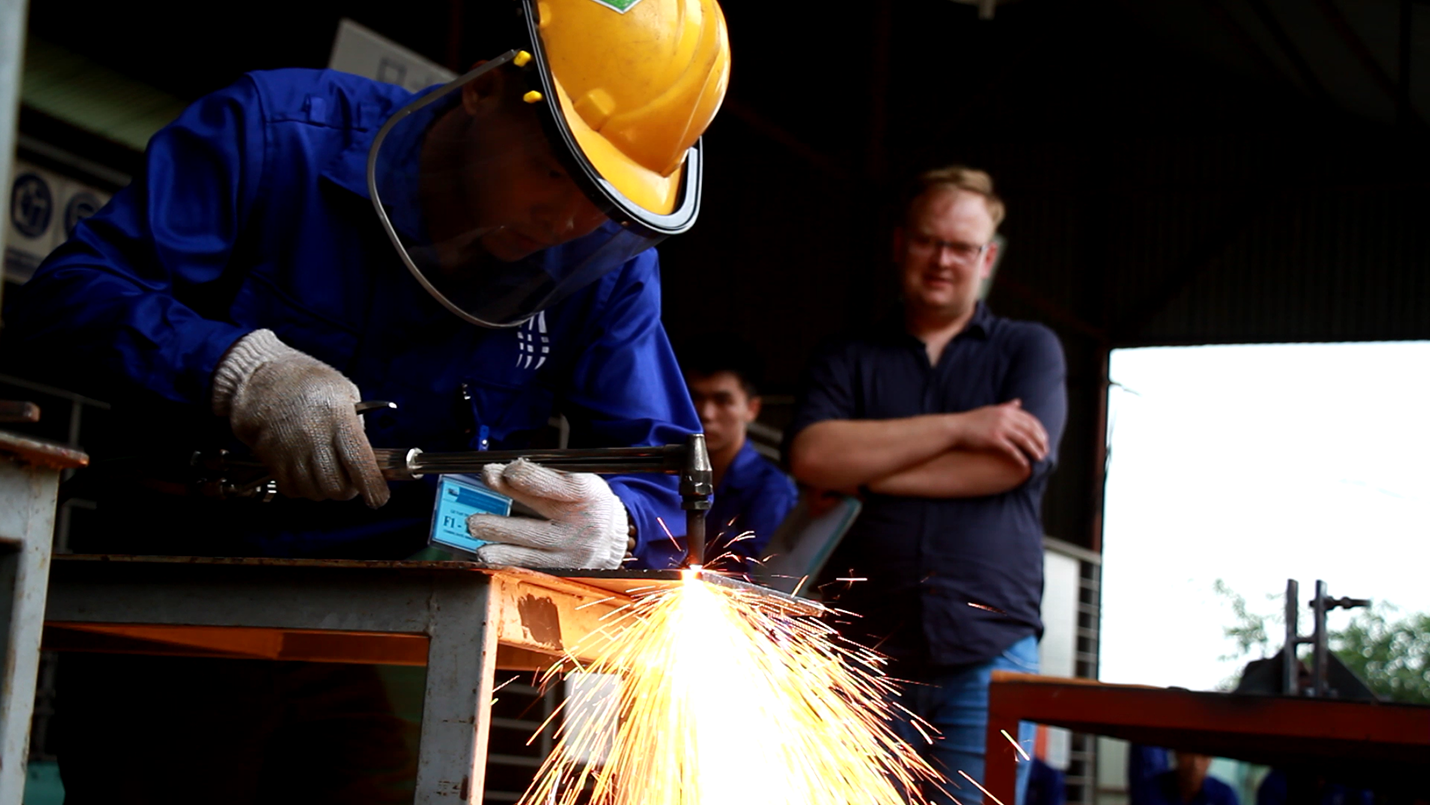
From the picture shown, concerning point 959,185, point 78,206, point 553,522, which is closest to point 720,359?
point 959,185

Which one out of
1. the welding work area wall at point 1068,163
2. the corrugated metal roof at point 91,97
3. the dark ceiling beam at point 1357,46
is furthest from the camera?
the welding work area wall at point 1068,163

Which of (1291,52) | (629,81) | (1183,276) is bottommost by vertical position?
(629,81)

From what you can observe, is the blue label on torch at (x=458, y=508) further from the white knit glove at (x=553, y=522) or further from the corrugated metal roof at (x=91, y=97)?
the corrugated metal roof at (x=91, y=97)

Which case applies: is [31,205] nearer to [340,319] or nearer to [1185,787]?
[340,319]

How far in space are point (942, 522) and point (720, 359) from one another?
1.46 m

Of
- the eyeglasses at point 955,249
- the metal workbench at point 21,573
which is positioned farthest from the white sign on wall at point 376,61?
the metal workbench at point 21,573

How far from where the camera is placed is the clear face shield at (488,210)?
1805 millimetres

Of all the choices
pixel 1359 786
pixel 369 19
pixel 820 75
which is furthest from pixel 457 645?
pixel 820 75

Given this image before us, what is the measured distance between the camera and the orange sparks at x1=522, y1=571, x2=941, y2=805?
5.49 feet

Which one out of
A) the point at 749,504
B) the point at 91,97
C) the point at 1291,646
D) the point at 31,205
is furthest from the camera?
the point at 91,97

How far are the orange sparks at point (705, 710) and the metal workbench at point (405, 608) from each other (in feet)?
0.30

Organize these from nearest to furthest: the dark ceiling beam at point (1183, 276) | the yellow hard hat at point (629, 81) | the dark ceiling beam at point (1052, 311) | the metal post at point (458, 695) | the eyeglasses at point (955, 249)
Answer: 1. the metal post at point (458, 695)
2. the yellow hard hat at point (629, 81)
3. the eyeglasses at point (955, 249)
4. the dark ceiling beam at point (1052, 311)
5. the dark ceiling beam at point (1183, 276)

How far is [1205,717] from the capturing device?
2330 mm

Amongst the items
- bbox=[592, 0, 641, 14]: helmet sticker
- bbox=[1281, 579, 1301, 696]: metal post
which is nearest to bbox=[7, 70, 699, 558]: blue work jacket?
bbox=[592, 0, 641, 14]: helmet sticker
